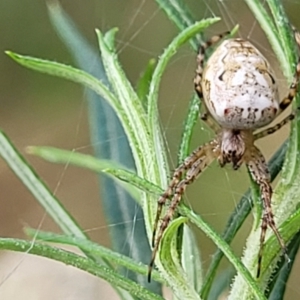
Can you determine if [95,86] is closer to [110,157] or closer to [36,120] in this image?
[110,157]

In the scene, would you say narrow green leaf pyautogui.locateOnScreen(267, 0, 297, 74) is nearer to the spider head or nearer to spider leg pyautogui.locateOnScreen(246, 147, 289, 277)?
spider leg pyautogui.locateOnScreen(246, 147, 289, 277)

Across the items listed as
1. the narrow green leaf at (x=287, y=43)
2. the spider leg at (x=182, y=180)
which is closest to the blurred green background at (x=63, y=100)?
the spider leg at (x=182, y=180)

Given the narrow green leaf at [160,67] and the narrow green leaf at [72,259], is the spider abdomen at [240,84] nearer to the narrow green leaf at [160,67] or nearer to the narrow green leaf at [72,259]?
the narrow green leaf at [160,67]

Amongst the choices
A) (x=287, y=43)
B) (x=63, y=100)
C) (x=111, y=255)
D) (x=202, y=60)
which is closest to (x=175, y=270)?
(x=111, y=255)

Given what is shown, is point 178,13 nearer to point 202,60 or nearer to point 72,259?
point 202,60

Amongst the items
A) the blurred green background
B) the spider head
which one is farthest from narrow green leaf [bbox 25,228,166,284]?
the blurred green background
